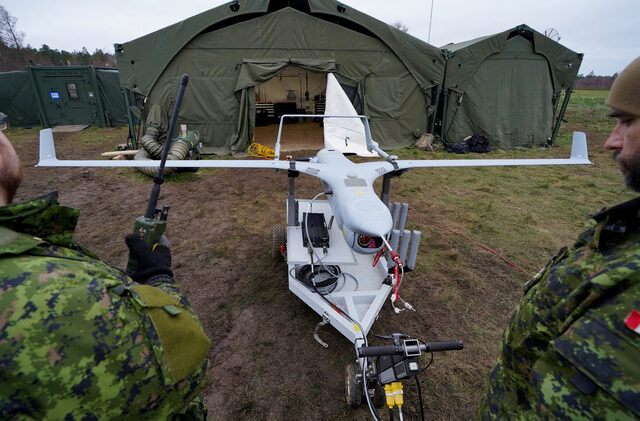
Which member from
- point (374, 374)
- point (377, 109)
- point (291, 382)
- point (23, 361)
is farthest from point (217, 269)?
point (377, 109)

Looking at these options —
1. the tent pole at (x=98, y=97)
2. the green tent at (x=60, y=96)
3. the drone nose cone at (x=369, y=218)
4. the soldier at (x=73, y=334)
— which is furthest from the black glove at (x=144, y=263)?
the tent pole at (x=98, y=97)

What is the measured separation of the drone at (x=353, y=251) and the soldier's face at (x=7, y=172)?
0.94m

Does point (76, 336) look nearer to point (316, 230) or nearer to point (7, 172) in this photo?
point (7, 172)

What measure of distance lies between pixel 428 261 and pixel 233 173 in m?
7.19

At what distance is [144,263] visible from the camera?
6.31ft

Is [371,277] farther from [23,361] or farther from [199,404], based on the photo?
[23,361]

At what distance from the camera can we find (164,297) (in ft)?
4.37

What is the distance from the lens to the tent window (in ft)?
54.1

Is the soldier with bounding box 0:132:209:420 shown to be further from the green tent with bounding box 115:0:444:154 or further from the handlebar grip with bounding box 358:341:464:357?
the green tent with bounding box 115:0:444:154

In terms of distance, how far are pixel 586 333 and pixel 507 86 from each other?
15100 millimetres

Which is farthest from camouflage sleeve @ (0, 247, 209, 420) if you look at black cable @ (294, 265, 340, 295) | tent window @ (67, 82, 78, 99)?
tent window @ (67, 82, 78, 99)

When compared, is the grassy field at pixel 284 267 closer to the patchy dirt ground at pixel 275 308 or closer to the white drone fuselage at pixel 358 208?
the patchy dirt ground at pixel 275 308

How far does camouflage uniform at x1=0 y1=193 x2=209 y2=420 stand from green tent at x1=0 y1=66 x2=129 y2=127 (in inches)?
790

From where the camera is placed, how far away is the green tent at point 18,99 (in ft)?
52.8
